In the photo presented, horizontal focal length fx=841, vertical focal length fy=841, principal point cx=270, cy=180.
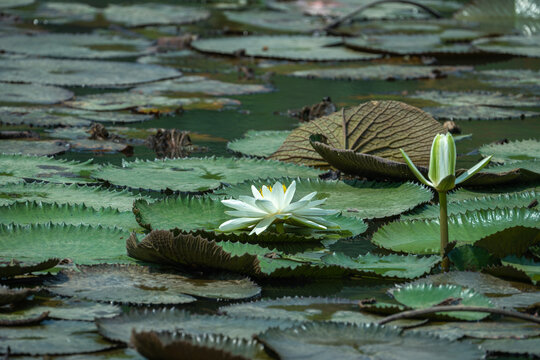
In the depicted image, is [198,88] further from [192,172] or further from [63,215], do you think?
[63,215]

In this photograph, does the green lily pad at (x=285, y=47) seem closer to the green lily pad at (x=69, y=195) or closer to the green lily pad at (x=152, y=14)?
the green lily pad at (x=152, y=14)

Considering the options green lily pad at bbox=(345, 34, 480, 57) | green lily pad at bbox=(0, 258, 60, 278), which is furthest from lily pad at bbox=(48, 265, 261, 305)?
green lily pad at bbox=(345, 34, 480, 57)

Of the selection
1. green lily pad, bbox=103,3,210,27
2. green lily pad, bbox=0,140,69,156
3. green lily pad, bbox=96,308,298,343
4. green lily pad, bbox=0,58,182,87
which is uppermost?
green lily pad, bbox=103,3,210,27

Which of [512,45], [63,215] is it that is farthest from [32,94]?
[512,45]

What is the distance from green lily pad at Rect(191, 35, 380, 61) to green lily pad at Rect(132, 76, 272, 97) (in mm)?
1275

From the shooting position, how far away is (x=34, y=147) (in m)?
3.32

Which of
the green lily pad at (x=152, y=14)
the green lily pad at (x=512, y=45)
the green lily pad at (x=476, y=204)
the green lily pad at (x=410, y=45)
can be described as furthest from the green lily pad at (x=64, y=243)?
the green lily pad at (x=152, y=14)

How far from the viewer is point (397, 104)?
3.01 metres

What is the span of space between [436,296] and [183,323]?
0.52 metres

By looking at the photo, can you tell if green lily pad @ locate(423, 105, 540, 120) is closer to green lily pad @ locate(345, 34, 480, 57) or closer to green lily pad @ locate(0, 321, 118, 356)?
green lily pad @ locate(345, 34, 480, 57)

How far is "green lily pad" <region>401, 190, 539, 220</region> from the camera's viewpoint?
2.39m

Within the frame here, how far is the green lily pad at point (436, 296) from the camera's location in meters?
1.65

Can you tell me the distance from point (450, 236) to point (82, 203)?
104 cm

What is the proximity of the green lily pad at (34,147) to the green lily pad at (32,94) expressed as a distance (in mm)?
961
